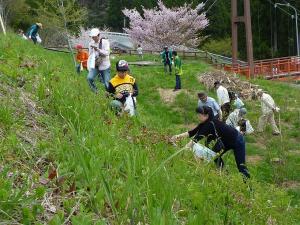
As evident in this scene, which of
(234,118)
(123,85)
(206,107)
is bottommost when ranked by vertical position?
(234,118)

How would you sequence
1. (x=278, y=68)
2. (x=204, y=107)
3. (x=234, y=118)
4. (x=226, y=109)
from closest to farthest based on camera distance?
(x=204, y=107) → (x=234, y=118) → (x=226, y=109) → (x=278, y=68)

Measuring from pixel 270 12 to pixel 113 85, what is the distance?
128ft

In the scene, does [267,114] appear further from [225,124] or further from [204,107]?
[204,107]

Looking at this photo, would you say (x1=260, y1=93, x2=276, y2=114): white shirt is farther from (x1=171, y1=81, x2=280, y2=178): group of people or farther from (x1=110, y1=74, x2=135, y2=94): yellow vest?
(x1=110, y1=74, x2=135, y2=94): yellow vest

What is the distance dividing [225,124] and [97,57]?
3847mm

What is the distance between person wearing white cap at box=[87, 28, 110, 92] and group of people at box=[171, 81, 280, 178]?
77.0 inches

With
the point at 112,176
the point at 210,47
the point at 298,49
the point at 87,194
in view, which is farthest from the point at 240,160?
the point at 210,47

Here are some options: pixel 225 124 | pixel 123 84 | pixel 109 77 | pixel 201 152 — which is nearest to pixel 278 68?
pixel 109 77

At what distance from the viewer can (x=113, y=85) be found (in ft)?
27.0

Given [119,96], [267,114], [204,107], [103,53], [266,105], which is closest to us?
[204,107]

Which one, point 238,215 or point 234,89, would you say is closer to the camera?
point 238,215

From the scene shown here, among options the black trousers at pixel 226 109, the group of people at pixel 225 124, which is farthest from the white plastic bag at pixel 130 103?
the black trousers at pixel 226 109

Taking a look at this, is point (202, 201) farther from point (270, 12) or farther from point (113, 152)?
point (270, 12)

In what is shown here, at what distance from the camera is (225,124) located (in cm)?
709
